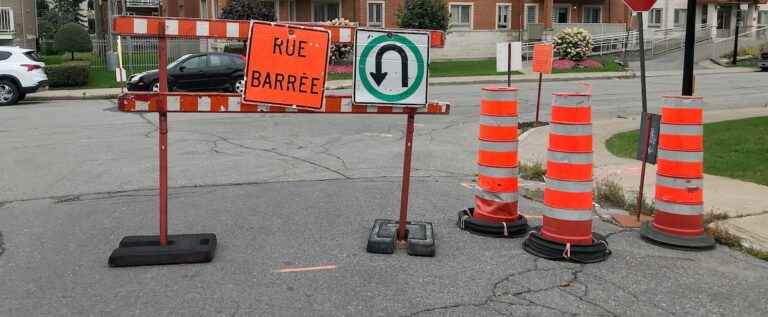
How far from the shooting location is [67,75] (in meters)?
25.1

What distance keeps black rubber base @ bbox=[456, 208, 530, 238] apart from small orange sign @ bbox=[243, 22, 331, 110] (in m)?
1.82

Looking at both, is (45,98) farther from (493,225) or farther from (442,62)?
(442,62)

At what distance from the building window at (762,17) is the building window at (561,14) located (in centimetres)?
1792

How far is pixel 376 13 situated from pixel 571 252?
37354 mm

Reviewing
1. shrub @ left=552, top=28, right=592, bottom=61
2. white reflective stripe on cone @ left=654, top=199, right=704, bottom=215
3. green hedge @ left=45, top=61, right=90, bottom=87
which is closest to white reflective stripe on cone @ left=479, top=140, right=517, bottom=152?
white reflective stripe on cone @ left=654, top=199, right=704, bottom=215

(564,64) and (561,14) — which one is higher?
(561,14)

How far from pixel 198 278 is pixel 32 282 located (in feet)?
3.66

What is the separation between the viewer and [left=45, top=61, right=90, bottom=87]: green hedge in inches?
978

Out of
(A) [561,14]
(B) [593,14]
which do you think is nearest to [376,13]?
(A) [561,14]

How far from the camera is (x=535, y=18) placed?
4494 cm

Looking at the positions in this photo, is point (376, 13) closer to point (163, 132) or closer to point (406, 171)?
point (406, 171)

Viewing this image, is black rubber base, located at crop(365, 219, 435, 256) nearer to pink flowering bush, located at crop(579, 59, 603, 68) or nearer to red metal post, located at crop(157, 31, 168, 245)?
red metal post, located at crop(157, 31, 168, 245)

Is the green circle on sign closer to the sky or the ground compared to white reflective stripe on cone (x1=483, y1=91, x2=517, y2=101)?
closer to the sky

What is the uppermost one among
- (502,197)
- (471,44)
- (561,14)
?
(561,14)
